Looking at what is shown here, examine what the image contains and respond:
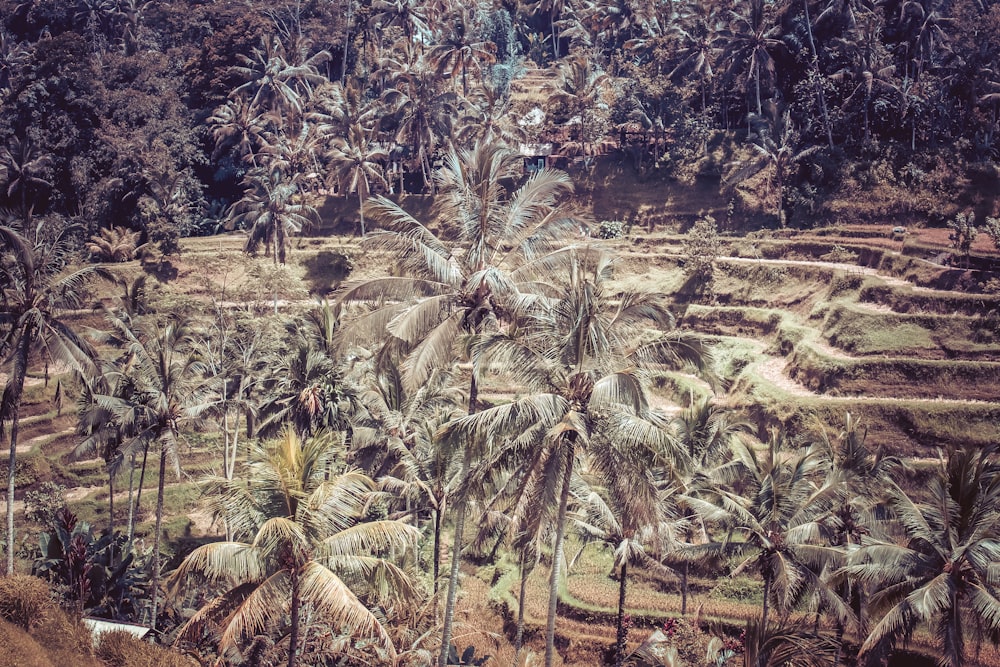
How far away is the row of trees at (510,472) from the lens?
15.1m

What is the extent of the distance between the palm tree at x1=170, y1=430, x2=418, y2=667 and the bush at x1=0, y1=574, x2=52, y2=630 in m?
4.48

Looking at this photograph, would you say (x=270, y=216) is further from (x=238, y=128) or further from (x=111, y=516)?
(x=111, y=516)

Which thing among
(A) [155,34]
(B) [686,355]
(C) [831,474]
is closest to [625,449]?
(B) [686,355]

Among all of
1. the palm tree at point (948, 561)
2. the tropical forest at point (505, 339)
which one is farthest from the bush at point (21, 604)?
the palm tree at point (948, 561)

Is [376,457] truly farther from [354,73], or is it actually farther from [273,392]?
[354,73]

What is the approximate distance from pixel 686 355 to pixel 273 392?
848 inches

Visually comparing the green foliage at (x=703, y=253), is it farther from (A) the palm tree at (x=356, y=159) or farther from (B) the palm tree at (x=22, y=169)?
(B) the palm tree at (x=22, y=169)

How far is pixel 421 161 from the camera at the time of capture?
63000mm

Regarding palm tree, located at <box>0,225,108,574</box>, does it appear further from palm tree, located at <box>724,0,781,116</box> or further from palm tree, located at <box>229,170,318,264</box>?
palm tree, located at <box>724,0,781,116</box>

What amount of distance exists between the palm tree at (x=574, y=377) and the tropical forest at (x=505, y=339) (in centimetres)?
9

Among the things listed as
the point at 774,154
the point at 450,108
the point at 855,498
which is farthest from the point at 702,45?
the point at 855,498

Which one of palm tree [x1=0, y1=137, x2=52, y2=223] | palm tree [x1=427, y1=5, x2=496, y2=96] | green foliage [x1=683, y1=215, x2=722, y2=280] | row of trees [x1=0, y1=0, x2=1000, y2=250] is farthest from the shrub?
palm tree [x1=0, y1=137, x2=52, y2=223]

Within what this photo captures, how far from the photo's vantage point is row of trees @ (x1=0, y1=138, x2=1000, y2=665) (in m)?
15.1

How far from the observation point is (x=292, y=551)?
14836 mm
